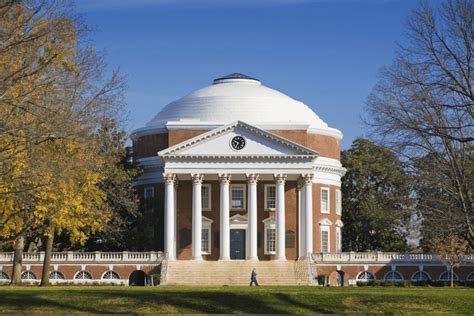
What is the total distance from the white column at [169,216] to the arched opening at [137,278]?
2.61 m

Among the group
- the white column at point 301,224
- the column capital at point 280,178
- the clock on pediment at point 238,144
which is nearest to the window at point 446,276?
the white column at point 301,224

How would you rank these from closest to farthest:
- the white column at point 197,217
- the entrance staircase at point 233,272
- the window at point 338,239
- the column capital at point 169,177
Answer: the entrance staircase at point 233,272
the white column at point 197,217
the column capital at point 169,177
the window at point 338,239

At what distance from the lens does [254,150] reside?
78500mm

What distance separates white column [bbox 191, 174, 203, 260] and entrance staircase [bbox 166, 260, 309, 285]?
127 centimetres

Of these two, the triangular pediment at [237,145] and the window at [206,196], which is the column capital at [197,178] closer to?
the triangular pediment at [237,145]

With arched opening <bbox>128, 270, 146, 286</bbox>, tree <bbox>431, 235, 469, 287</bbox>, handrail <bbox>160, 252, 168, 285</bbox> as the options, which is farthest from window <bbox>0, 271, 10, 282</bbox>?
tree <bbox>431, 235, 469, 287</bbox>

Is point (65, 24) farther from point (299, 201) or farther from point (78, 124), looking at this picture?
point (299, 201)

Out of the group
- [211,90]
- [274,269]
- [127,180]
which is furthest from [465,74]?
[211,90]

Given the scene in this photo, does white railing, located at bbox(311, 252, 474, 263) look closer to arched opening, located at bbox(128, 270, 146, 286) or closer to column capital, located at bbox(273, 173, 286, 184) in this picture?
column capital, located at bbox(273, 173, 286, 184)

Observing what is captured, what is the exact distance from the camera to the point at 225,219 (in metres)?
78.1

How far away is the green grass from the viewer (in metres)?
41.2

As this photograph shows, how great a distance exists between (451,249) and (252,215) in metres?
15.1

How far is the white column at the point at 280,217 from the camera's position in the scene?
78.0 m

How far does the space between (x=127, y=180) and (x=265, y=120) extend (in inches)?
560
